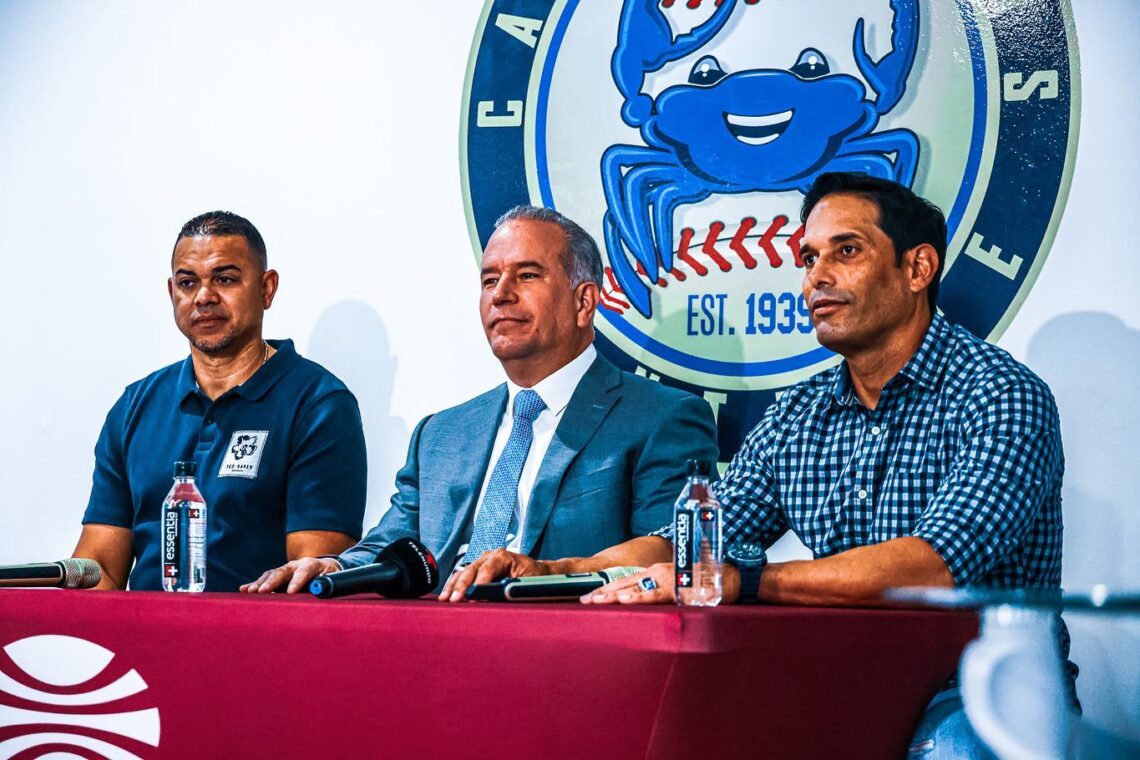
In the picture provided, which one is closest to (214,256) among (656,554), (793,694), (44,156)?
(44,156)

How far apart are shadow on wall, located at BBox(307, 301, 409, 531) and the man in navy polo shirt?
0.16 m

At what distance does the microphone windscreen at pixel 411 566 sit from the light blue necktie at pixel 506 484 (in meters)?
→ 0.59

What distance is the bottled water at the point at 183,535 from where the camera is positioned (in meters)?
2.12

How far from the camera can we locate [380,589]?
1747mm

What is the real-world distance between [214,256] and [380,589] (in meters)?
1.63

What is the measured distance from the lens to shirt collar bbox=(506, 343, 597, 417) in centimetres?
262

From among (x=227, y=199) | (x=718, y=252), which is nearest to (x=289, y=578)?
(x=718, y=252)

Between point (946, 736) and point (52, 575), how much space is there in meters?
1.33

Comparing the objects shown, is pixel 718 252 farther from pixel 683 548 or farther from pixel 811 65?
pixel 683 548

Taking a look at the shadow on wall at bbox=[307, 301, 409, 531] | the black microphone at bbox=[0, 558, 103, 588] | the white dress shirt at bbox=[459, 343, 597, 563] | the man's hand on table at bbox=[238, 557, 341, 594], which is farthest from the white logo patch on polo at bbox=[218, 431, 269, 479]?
the man's hand on table at bbox=[238, 557, 341, 594]

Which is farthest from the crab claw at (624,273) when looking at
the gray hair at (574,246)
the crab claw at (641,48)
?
the crab claw at (641,48)

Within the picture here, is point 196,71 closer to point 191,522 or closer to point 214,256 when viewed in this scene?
point 214,256

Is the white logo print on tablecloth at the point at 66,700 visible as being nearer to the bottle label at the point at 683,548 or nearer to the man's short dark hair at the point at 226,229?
the bottle label at the point at 683,548

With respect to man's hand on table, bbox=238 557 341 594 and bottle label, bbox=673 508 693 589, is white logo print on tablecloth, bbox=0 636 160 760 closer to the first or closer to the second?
man's hand on table, bbox=238 557 341 594
